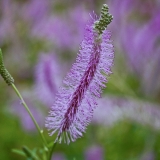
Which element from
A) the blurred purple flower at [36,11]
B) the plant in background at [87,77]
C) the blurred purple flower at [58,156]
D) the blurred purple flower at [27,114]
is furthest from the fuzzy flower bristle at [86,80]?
the blurred purple flower at [36,11]

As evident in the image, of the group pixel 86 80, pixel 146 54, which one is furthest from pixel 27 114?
pixel 86 80

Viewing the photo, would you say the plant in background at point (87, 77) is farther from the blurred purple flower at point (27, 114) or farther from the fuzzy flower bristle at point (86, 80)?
the blurred purple flower at point (27, 114)

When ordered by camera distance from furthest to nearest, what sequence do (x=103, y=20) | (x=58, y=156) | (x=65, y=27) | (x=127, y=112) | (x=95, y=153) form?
(x=65, y=27)
(x=58, y=156)
(x=127, y=112)
(x=95, y=153)
(x=103, y=20)

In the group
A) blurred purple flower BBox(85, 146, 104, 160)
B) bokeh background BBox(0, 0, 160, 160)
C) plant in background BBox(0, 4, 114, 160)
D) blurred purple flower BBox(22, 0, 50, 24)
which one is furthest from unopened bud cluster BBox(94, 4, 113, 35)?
blurred purple flower BBox(22, 0, 50, 24)

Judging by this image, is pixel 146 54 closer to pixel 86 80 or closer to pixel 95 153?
pixel 95 153

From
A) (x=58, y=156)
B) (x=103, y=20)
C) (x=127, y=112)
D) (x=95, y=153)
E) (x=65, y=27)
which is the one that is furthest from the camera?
(x=65, y=27)

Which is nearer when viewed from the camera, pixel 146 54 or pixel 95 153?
pixel 95 153

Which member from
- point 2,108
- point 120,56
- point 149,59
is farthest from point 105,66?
point 2,108
